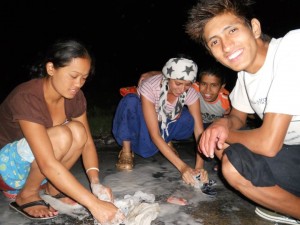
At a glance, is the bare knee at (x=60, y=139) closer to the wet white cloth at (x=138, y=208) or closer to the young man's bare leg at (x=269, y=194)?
the wet white cloth at (x=138, y=208)

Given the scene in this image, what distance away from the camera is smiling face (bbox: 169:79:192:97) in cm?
272

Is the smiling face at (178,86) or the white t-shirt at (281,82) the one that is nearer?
the white t-shirt at (281,82)

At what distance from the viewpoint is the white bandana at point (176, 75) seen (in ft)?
8.71

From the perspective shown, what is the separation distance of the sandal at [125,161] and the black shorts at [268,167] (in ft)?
4.18

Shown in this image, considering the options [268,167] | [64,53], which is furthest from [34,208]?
[268,167]

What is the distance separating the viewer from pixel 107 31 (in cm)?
1532

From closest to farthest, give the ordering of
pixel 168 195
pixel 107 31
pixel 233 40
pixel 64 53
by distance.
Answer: pixel 233 40 < pixel 64 53 < pixel 168 195 < pixel 107 31

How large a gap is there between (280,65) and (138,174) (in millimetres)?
1615

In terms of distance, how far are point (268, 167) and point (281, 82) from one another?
519 mm

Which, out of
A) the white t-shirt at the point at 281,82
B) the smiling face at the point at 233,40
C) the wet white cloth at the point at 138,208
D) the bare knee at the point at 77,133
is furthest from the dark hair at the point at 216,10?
the wet white cloth at the point at 138,208

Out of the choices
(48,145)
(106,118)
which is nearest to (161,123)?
(48,145)

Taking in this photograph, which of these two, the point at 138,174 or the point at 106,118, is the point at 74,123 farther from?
the point at 106,118

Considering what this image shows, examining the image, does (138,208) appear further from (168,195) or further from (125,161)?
(125,161)

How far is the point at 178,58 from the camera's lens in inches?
109
